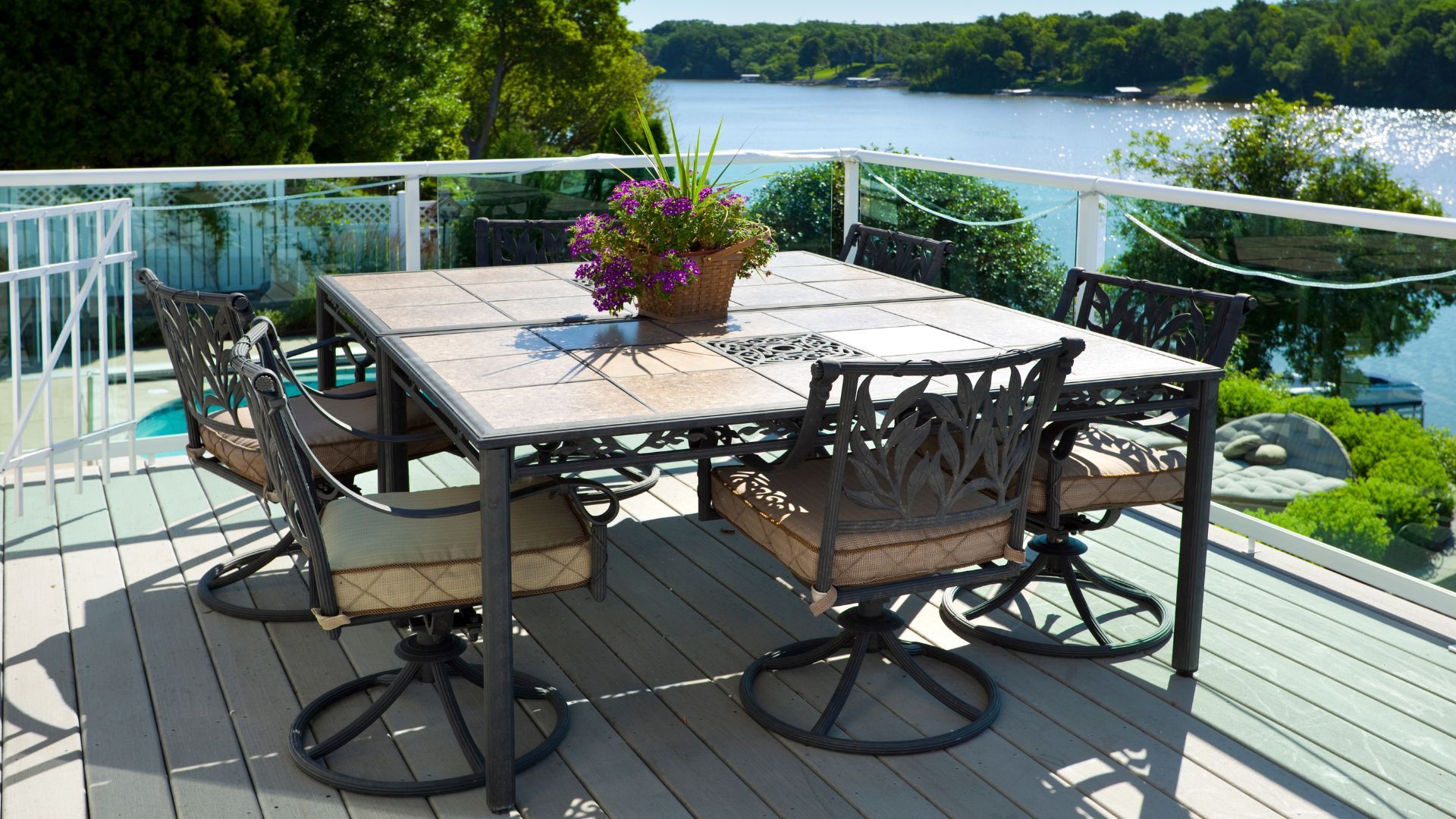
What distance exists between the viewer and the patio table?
2.34 metres

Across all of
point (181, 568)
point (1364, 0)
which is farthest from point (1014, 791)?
point (1364, 0)

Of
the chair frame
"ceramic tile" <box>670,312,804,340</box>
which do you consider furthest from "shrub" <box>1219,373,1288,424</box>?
the chair frame

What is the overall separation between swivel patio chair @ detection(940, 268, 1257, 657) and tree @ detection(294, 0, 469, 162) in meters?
20.3

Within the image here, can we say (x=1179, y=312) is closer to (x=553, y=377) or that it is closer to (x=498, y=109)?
(x=553, y=377)

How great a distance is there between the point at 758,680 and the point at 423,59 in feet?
72.1

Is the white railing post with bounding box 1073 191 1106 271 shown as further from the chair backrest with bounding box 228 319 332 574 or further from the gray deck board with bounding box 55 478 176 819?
the gray deck board with bounding box 55 478 176 819

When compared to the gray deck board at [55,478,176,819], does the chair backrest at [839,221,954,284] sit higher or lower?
higher

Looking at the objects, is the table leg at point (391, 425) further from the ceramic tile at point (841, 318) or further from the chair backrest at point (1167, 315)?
the chair backrest at point (1167, 315)

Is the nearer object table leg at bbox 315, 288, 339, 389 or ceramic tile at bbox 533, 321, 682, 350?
ceramic tile at bbox 533, 321, 682, 350

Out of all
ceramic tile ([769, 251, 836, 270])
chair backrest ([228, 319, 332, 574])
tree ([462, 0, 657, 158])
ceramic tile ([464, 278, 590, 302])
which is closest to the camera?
chair backrest ([228, 319, 332, 574])

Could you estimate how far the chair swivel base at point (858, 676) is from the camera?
2.65 metres

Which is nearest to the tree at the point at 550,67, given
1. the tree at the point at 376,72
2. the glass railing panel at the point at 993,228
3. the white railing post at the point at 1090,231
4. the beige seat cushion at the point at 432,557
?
the tree at the point at 376,72

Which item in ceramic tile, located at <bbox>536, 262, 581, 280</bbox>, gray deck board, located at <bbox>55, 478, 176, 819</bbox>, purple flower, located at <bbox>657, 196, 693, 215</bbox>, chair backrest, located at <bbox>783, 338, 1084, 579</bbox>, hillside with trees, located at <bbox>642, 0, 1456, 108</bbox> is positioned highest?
hillside with trees, located at <bbox>642, 0, 1456, 108</bbox>

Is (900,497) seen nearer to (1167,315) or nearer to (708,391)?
(708,391)
